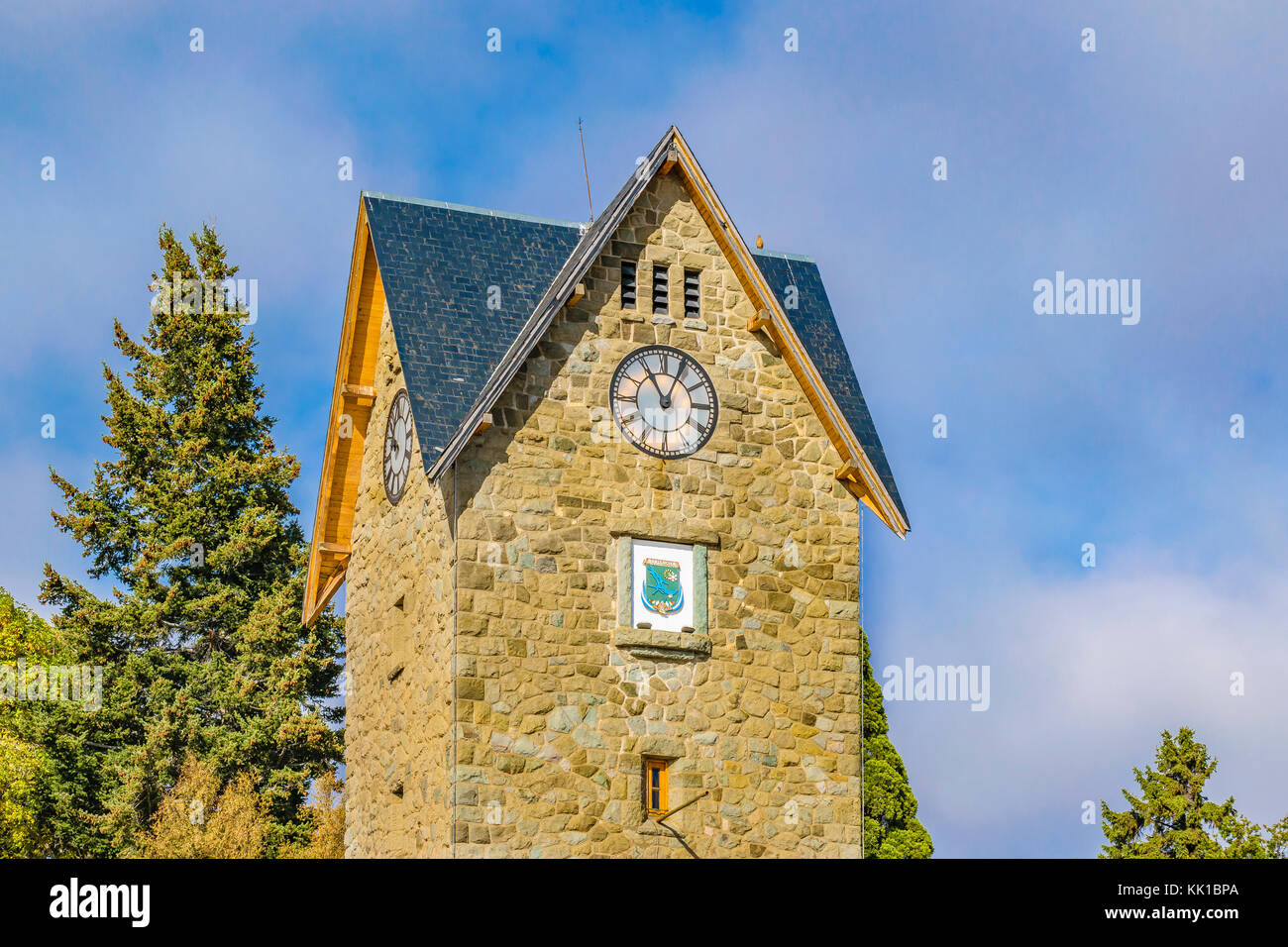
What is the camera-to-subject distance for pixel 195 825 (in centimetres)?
4106

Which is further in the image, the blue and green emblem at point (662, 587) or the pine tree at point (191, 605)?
the pine tree at point (191, 605)

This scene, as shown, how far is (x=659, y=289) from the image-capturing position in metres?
30.3

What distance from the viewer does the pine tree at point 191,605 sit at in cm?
4562

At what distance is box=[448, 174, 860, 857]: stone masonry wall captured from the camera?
89.7ft

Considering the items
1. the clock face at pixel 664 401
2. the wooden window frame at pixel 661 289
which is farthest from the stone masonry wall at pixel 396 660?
the wooden window frame at pixel 661 289

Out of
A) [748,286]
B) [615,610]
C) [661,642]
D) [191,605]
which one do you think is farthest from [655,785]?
[191,605]

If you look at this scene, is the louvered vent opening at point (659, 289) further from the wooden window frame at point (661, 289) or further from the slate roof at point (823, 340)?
the slate roof at point (823, 340)

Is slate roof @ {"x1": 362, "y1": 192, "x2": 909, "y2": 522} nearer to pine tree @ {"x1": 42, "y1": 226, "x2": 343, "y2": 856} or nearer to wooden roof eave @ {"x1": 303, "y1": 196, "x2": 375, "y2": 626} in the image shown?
wooden roof eave @ {"x1": 303, "y1": 196, "x2": 375, "y2": 626}

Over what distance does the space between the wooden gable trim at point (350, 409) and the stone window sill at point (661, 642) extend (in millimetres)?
7857

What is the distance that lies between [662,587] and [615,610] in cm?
87

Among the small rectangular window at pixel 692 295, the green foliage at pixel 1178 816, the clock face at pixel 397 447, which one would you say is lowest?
the green foliage at pixel 1178 816

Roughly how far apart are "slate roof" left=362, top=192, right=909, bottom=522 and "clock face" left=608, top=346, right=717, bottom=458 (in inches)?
83.2

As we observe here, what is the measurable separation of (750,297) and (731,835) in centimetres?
870
